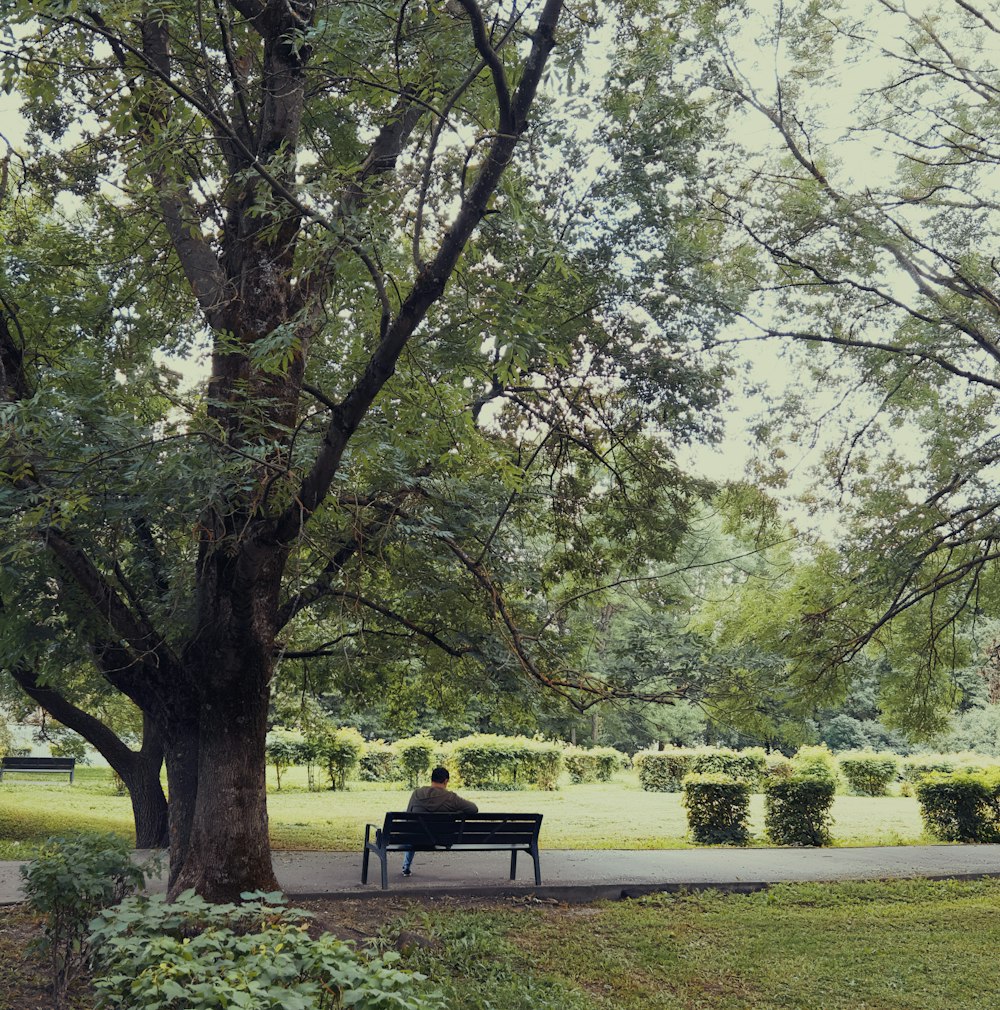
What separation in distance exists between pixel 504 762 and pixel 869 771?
11340 millimetres

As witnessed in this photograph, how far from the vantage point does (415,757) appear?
26469 millimetres

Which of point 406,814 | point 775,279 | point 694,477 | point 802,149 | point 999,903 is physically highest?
point 802,149

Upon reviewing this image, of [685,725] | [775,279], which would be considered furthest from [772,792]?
[685,725]

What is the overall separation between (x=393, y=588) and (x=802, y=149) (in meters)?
8.41

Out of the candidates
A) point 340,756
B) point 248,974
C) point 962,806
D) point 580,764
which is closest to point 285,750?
point 340,756

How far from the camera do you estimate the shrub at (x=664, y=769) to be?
28438mm

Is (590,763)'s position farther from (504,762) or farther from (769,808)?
(769,808)

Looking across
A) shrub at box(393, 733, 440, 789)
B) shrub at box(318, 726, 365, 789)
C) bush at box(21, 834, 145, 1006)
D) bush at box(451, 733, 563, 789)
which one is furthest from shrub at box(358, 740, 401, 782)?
bush at box(21, 834, 145, 1006)

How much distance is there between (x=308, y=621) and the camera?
1209cm

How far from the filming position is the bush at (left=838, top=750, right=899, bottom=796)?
29125 mm

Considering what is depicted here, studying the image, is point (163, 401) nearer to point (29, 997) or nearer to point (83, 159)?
point (83, 159)

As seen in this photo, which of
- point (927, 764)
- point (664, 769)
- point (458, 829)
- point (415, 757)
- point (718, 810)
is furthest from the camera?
point (927, 764)

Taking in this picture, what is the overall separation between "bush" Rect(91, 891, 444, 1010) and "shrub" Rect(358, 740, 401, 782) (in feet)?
79.6

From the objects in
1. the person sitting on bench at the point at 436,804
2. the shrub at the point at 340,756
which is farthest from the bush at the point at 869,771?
the person sitting on bench at the point at 436,804
